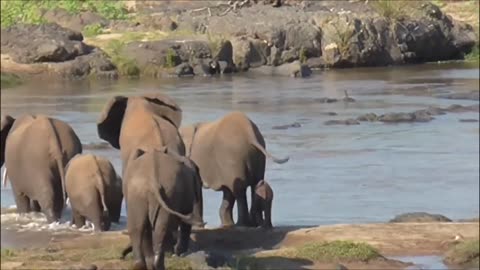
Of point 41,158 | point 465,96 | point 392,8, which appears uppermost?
point 41,158

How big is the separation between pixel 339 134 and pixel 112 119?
33.2ft

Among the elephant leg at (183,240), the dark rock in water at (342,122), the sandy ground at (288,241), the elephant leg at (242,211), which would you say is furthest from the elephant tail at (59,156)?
the dark rock in water at (342,122)

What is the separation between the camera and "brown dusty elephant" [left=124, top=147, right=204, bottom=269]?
25.6 feet

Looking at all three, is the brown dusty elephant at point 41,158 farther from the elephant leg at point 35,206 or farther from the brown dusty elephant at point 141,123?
the brown dusty elephant at point 141,123

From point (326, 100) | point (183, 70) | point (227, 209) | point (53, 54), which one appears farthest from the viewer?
point (183, 70)

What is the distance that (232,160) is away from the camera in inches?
402

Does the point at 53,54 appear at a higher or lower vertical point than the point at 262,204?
lower

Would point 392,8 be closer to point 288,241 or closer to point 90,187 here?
point 90,187

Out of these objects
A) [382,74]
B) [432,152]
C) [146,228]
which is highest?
[146,228]

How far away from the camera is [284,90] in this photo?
2798cm

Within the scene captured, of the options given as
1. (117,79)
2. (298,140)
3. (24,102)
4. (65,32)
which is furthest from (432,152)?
(65,32)

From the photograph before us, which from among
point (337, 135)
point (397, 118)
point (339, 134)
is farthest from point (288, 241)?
point (397, 118)

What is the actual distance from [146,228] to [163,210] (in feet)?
0.91

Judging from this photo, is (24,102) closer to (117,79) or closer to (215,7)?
(117,79)
